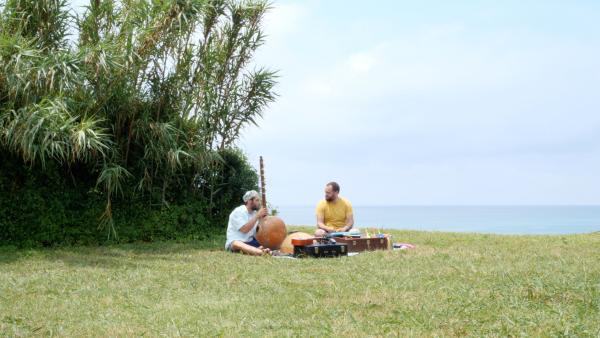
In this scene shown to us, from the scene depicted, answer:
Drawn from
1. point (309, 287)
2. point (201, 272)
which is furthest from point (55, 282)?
point (309, 287)

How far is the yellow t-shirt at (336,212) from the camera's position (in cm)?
1053

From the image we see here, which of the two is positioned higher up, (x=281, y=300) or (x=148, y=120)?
(x=148, y=120)

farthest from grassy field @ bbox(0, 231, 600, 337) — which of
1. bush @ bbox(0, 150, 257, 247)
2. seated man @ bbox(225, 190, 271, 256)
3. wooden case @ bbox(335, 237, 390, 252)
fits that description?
bush @ bbox(0, 150, 257, 247)

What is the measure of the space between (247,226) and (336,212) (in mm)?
1628

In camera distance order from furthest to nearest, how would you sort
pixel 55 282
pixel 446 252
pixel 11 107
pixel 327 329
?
pixel 11 107
pixel 446 252
pixel 55 282
pixel 327 329

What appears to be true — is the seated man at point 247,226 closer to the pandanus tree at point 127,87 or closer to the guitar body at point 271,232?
the guitar body at point 271,232

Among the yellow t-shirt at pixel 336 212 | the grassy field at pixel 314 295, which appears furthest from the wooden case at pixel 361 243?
the yellow t-shirt at pixel 336 212

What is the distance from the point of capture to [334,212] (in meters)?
10.5

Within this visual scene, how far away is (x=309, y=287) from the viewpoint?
6398 millimetres

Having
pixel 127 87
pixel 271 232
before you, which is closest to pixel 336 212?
pixel 271 232

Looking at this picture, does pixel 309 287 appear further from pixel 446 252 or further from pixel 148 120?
pixel 148 120

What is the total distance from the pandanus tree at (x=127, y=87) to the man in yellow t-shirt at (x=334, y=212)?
9.64ft

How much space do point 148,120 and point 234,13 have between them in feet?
10.6

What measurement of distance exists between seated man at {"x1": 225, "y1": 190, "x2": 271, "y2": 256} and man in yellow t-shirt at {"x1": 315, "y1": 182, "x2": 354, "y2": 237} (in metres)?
1.23
